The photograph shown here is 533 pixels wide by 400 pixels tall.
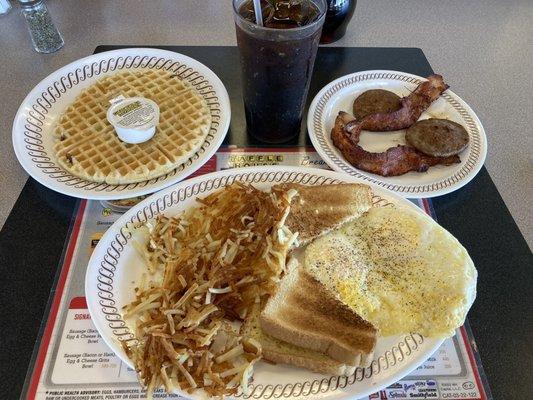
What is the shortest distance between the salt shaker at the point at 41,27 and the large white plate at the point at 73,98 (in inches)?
21.5

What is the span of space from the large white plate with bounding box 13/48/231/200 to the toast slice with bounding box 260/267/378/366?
55 centimetres

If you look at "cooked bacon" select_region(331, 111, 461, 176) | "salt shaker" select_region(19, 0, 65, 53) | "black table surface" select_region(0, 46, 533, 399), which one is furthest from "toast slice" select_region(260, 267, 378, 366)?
"salt shaker" select_region(19, 0, 65, 53)

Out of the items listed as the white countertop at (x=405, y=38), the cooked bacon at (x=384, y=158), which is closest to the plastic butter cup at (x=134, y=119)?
the white countertop at (x=405, y=38)

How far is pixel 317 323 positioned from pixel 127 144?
3.13 ft

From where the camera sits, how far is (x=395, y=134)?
170 cm

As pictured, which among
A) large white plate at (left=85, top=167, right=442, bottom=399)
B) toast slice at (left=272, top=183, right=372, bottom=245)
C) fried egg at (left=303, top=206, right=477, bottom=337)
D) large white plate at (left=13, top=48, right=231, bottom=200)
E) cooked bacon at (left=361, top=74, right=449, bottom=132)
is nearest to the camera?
large white plate at (left=85, top=167, right=442, bottom=399)

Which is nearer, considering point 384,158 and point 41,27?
point 384,158

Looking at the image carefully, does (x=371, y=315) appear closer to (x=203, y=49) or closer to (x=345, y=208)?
(x=345, y=208)

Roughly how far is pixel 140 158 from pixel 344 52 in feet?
3.91

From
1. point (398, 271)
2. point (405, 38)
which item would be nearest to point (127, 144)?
point (398, 271)

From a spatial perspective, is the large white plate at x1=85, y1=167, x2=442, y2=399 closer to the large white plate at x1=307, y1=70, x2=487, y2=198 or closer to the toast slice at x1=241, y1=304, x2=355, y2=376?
the toast slice at x1=241, y1=304, x2=355, y2=376

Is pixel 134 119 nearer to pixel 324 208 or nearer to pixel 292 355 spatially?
pixel 324 208

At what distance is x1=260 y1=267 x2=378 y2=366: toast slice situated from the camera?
1034mm

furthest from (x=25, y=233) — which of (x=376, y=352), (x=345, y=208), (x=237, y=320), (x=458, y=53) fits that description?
(x=458, y=53)
